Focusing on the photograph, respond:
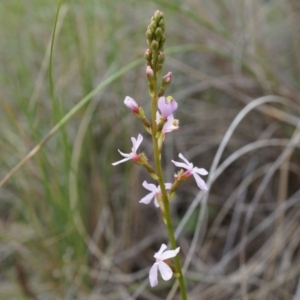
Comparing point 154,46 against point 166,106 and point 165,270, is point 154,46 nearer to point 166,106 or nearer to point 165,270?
point 166,106

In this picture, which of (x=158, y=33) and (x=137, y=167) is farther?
(x=137, y=167)

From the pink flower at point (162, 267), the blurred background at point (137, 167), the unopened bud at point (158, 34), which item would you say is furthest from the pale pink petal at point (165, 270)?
the blurred background at point (137, 167)

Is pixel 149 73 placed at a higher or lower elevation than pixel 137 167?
higher

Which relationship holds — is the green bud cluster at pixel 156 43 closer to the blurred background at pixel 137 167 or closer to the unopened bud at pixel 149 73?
the unopened bud at pixel 149 73

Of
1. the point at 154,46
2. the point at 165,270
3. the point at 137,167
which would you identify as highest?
the point at 154,46

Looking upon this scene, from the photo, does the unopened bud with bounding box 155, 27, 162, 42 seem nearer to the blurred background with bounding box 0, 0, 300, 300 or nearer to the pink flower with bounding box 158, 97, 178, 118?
the pink flower with bounding box 158, 97, 178, 118

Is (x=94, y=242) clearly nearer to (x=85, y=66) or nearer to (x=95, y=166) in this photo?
(x=95, y=166)

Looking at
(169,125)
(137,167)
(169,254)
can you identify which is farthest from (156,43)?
(137,167)
